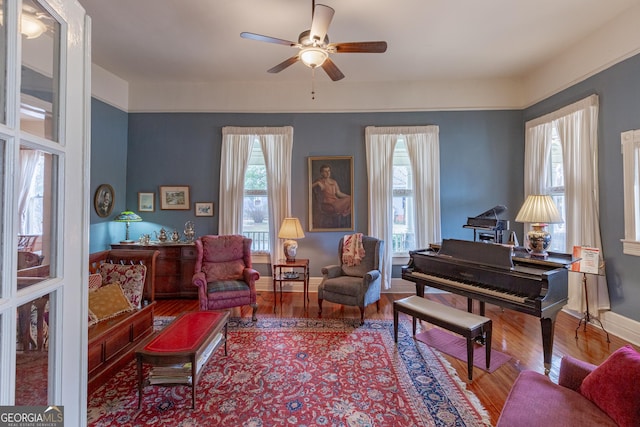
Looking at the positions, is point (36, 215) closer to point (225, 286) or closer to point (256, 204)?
point (225, 286)

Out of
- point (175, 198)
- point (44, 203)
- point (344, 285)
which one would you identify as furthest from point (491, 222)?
point (175, 198)

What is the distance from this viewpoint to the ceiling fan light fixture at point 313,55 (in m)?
2.60

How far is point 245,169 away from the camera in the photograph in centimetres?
482

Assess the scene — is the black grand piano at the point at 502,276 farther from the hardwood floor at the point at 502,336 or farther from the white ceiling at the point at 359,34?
the white ceiling at the point at 359,34

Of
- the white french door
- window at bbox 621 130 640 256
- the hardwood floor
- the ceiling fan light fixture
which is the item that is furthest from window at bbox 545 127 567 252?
the white french door

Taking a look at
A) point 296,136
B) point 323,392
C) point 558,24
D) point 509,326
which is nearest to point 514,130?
point 558,24

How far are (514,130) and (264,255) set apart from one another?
4.69m

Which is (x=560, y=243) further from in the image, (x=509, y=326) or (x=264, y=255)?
(x=264, y=255)

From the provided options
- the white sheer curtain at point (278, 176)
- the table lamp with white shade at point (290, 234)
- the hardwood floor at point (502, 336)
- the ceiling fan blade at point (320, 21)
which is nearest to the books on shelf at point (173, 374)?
the hardwood floor at point (502, 336)

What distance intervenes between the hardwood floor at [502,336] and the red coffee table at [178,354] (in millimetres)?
1428

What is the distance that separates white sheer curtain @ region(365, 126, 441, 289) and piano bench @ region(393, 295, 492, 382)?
1.80 m

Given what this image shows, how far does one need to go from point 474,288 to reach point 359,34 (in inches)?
124

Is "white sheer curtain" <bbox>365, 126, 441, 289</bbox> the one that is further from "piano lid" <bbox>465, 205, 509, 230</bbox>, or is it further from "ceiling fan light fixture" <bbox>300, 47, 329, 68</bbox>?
"ceiling fan light fixture" <bbox>300, 47, 329, 68</bbox>

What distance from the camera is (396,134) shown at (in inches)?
186
